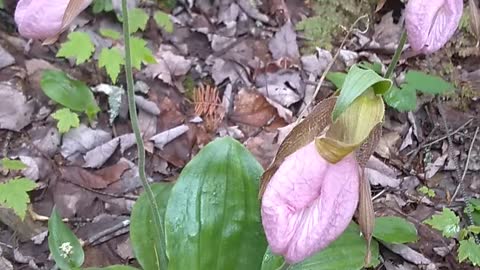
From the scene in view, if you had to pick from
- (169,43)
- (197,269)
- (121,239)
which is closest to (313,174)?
(197,269)

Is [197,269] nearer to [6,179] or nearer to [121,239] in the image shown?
[121,239]

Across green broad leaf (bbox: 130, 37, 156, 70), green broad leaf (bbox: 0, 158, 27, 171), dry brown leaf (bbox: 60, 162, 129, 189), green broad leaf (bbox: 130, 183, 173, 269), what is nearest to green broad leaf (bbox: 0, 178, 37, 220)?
green broad leaf (bbox: 0, 158, 27, 171)

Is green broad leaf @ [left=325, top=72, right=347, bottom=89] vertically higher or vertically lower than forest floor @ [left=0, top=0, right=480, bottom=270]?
higher

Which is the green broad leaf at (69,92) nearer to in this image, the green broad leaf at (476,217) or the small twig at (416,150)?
the small twig at (416,150)

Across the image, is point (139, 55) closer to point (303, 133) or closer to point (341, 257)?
point (341, 257)

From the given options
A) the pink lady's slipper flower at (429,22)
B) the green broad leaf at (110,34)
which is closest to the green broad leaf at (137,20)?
the green broad leaf at (110,34)

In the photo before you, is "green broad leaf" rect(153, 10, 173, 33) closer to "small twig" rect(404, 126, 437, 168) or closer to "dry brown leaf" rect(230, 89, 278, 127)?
"dry brown leaf" rect(230, 89, 278, 127)

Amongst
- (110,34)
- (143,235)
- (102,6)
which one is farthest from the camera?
(102,6)

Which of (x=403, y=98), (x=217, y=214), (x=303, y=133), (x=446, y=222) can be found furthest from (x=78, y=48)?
(x=303, y=133)
